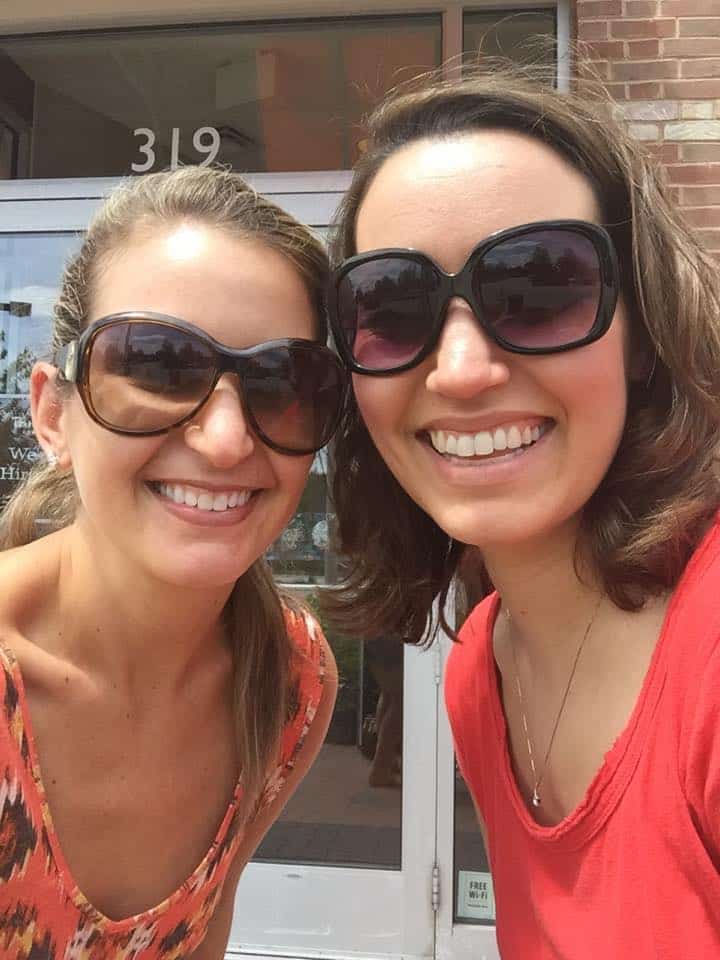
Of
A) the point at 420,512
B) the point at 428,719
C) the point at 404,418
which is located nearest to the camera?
the point at 404,418

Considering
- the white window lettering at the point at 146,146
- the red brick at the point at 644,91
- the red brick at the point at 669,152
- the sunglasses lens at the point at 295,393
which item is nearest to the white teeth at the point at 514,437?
the sunglasses lens at the point at 295,393

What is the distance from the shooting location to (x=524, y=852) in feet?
4.53

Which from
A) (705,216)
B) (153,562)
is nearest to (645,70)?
(705,216)

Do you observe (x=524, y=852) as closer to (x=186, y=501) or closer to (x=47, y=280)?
(x=186, y=501)

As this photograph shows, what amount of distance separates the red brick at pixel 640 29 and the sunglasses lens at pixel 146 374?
111 inches

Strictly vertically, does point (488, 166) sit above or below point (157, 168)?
below

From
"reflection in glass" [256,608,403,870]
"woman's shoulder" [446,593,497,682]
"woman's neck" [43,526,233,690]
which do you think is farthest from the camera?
"reflection in glass" [256,608,403,870]

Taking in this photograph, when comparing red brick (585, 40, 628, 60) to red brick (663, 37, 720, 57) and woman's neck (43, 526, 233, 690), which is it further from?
woman's neck (43, 526, 233, 690)

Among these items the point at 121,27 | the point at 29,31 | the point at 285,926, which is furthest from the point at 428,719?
the point at 29,31

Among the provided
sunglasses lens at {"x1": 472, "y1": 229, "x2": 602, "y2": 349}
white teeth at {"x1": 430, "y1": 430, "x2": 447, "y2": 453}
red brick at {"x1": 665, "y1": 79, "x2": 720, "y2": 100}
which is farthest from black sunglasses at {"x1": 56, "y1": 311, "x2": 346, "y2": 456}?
red brick at {"x1": 665, "y1": 79, "x2": 720, "y2": 100}

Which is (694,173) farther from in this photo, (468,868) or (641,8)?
(468,868)

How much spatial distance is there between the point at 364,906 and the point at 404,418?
2993 mm

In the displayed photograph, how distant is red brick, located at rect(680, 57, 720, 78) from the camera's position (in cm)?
327

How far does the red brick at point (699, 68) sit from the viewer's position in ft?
10.7
